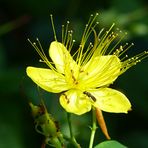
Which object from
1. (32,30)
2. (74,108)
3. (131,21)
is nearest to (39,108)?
(74,108)

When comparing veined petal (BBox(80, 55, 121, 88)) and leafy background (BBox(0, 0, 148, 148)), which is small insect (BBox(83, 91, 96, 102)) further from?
leafy background (BBox(0, 0, 148, 148))

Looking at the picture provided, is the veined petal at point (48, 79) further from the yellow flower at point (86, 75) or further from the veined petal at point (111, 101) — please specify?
the veined petal at point (111, 101)

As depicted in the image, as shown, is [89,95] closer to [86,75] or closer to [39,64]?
[86,75]

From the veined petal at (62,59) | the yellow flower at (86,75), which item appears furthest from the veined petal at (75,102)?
the veined petal at (62,59)

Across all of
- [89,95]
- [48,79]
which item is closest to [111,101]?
[89,95]

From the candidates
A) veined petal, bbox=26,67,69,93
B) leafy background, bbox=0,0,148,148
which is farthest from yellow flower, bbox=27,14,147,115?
leafy background, bbox=0,0,148,148

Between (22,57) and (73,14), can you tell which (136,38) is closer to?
(73,14)
